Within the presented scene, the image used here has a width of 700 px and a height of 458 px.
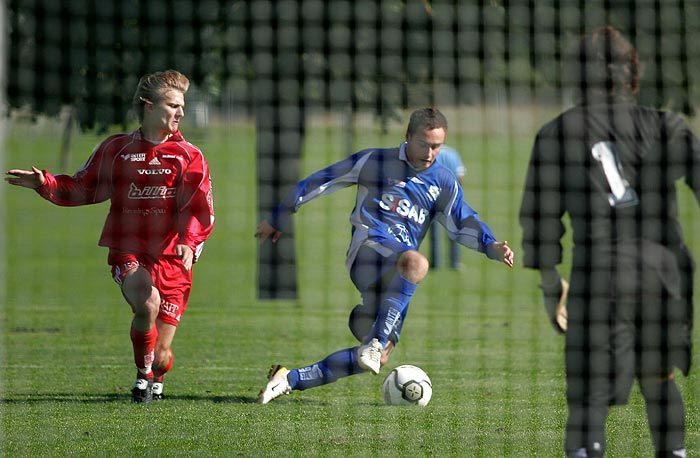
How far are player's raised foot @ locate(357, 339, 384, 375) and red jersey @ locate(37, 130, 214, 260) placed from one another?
1.14m

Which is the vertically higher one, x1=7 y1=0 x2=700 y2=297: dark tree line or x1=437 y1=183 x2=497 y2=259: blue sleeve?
x1=7 y1=0 x2=700 y2=297: dark tree line

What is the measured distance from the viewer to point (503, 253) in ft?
20.0

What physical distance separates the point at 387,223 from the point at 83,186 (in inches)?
71.8

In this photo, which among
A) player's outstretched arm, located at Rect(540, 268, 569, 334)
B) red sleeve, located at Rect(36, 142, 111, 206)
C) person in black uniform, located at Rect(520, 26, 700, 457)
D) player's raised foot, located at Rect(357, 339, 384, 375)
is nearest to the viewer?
person in black uniform, located at Rect(520, 26, 700, 457)

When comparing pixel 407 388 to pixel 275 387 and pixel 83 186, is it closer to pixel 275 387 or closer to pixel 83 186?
pixel 275 387

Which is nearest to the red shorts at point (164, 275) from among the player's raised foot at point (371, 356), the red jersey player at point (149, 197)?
the red jersey player at point (149, 197)

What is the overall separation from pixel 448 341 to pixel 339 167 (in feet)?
11.5

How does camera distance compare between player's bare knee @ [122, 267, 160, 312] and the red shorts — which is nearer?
player's bare knee @ [122, 267, 160, 312]

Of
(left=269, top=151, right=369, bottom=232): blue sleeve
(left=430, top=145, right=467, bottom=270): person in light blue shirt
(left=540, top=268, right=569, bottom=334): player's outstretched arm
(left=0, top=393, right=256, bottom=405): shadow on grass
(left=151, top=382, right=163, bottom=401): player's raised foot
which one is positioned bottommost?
(left=0, top=393, right=256, bottom=405): shadow on grass

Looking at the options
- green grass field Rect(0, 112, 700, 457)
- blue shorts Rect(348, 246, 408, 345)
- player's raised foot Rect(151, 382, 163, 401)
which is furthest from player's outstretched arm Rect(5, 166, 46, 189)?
blue shorts Rect(348, 246, 408, 345)

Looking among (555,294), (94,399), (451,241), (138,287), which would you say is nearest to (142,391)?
A: (94,399)

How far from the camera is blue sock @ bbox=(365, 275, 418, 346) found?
650cm

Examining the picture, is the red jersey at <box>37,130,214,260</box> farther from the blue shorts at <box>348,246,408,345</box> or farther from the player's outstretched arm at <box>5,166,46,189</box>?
the blue shorts at <box>348,246,408,345</box>

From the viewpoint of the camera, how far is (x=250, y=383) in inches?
299
